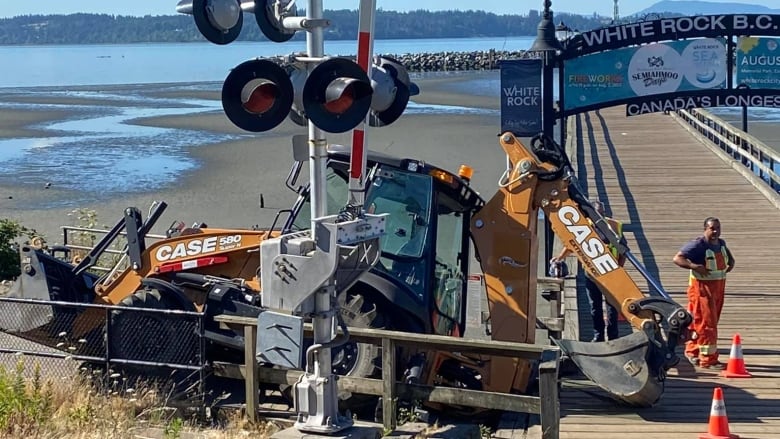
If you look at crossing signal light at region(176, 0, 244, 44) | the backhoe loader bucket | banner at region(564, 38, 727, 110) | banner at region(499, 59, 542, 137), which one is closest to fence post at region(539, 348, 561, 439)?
crossing signal light at region(176, 0, 244, 44)

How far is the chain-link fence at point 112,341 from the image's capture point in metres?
8.77

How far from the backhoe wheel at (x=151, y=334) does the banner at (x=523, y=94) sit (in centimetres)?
552

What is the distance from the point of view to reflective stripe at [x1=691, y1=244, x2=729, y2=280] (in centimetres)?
1063

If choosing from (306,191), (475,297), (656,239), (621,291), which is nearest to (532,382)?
(621,291)

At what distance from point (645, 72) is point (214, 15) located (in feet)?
30.2

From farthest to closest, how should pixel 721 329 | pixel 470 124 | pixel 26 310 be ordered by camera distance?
pixel 470 124
pixel 721 329
pixel 26 310

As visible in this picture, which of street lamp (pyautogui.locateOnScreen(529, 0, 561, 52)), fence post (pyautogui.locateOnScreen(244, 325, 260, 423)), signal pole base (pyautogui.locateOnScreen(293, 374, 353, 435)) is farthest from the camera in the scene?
street lamp (pyautogui.locateOnScreen(529, 0, 561, 52))

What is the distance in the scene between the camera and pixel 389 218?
30.0 feet

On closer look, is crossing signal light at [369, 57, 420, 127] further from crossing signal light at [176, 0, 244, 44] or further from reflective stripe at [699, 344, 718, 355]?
reflective stripe at [699, 344, 718, 355]

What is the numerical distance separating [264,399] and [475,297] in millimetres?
2648

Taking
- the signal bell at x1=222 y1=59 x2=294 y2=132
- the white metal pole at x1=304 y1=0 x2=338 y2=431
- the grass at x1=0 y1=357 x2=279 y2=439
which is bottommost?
the grass at x1=0 y1=357 x2=279 y2=439

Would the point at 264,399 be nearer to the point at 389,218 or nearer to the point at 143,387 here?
the point at 143,387

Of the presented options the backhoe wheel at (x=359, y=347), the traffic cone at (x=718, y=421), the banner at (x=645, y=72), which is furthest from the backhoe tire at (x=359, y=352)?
the banner at (x=645, y=72)

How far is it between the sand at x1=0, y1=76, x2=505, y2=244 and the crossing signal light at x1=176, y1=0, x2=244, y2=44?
893cm
